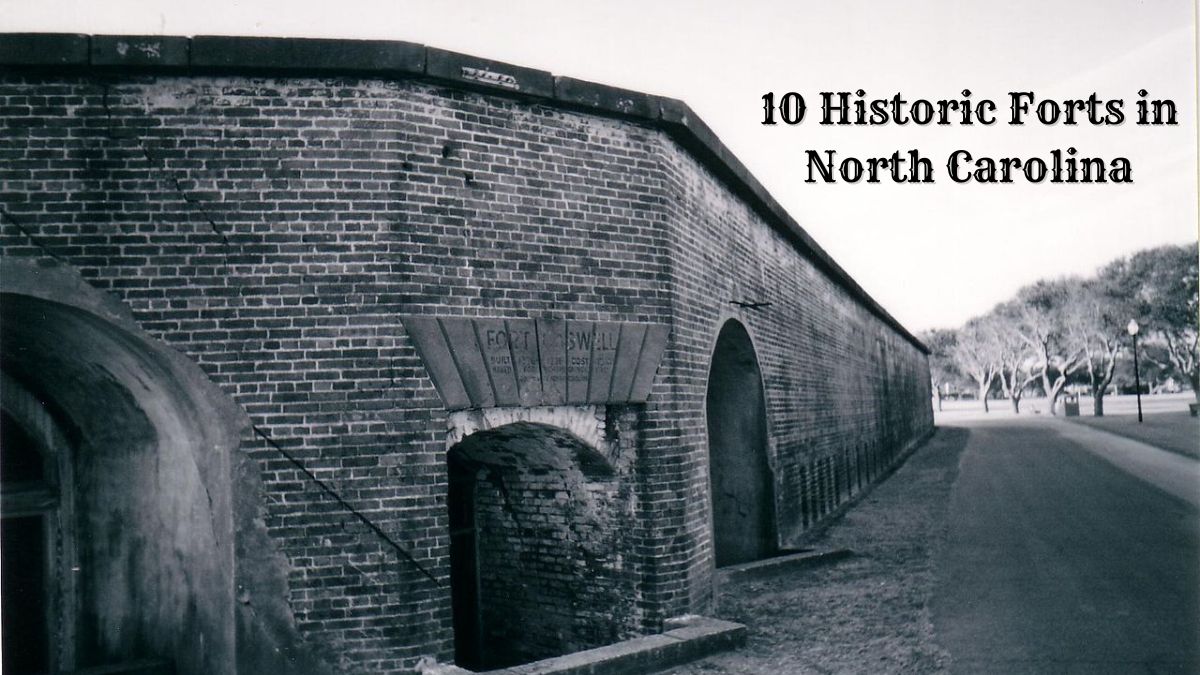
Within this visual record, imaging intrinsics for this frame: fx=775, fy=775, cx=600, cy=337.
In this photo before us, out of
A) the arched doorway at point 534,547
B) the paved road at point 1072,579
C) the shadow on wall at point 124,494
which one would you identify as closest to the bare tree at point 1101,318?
the paved road at point 1072,579

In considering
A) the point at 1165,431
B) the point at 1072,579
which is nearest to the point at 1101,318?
the point at 1165,431

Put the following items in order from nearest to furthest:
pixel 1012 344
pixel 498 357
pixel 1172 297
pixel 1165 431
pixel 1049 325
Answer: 1. pixel 498 357
2. pixel 1165 431
3. pixel 1172 297
4. pixel 1049 325
5. pixel 1012 344

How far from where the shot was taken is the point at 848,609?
7.23 meters

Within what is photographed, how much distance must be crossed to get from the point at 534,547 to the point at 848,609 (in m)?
2.99

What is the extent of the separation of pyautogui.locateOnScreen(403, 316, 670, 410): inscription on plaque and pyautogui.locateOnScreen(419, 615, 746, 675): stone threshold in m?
1.84

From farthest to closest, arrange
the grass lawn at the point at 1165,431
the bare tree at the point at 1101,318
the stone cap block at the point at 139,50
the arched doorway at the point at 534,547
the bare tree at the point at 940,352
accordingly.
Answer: the bare tree at the point at 940,352, the bare tree at the point at 1101,318, the grass lawn at the point at 1165,431, the arched doorway at the point at 534,547, the stone cap block at the point at 139,50

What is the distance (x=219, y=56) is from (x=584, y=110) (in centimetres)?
271

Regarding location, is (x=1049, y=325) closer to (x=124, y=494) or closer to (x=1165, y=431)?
(x=1165, y=431)

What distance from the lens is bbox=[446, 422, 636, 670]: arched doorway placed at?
6.49 meters

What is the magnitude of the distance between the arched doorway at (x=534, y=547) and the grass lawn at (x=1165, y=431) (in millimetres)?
16647

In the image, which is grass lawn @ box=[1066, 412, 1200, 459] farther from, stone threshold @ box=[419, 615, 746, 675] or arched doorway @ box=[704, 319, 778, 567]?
stone threshold @ box=[419, 615, 746, 675]

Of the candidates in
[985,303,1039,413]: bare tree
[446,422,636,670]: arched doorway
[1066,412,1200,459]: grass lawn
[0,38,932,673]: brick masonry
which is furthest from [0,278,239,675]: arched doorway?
[985,303,1039,413]: bare tree

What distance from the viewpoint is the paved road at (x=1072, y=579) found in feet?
18.6

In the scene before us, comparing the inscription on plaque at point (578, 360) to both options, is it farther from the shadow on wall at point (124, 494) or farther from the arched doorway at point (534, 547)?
the shadow on wall at point (124, 494)
